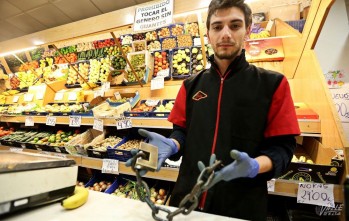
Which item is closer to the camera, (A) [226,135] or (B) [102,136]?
(A) [226,135]

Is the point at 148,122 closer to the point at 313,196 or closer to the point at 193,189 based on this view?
the point at 313,196

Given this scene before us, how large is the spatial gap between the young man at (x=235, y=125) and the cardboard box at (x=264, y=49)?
5.01ft

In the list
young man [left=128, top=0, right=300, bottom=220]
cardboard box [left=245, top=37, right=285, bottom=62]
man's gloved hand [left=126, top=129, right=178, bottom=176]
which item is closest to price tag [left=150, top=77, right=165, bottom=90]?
cardboard box [left=245, top=37, right=285, bottom=62]

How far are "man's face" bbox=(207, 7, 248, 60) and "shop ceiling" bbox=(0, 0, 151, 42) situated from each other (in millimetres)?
3592

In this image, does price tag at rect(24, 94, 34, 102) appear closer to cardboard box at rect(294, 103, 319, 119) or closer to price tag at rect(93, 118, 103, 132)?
price tag at rect(93, 118, 103, 132)

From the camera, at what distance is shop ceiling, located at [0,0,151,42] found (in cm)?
435

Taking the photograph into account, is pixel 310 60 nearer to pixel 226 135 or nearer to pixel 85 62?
pixel 226 135

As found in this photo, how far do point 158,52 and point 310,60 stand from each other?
1.92 meters

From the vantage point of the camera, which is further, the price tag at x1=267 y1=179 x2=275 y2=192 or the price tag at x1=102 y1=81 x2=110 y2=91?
the price tag at x1=102 y1=81 x2=110 y2=91

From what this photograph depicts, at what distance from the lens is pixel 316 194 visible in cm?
137

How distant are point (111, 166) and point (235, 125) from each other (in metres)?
1.58

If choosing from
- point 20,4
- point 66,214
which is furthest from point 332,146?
point 20,4

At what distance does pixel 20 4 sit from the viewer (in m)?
4.53

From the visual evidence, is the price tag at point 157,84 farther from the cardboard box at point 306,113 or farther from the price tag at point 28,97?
the price tag at point 28,97
